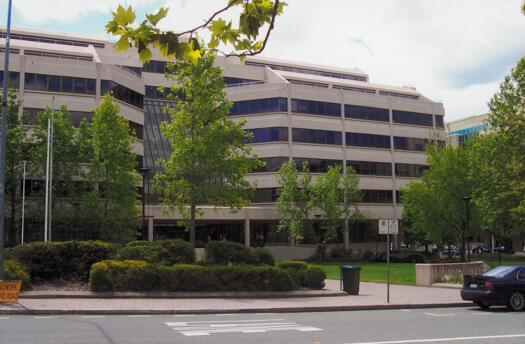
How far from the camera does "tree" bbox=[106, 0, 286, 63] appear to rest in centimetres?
407

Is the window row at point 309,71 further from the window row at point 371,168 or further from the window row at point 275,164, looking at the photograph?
the window row at point 275,164

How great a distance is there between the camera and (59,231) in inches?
1594

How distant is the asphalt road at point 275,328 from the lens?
10.4 meters

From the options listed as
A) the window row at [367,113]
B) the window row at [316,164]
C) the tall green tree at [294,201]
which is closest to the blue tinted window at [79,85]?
the tall green tree at [294,201]

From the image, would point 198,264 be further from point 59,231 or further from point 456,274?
point 59,231

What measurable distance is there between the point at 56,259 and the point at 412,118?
5195 centimetres

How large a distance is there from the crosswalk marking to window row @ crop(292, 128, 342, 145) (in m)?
43.3

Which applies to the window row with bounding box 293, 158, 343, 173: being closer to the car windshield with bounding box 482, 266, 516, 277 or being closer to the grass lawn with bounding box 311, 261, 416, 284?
the grass lawn with bounding box 311, 261, 416, 284

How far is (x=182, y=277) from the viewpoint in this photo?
18.5 meters

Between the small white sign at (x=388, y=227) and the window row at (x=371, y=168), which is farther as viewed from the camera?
the window row at (x=371, y=168)

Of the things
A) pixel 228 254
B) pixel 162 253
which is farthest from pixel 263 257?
pixel 162 253

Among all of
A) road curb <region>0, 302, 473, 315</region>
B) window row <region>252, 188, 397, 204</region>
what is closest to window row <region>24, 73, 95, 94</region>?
window row <region>252, 188, 397, 204</region>

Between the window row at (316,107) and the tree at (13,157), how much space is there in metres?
27.6

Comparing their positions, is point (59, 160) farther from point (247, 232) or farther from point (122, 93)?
point (247, 232)
